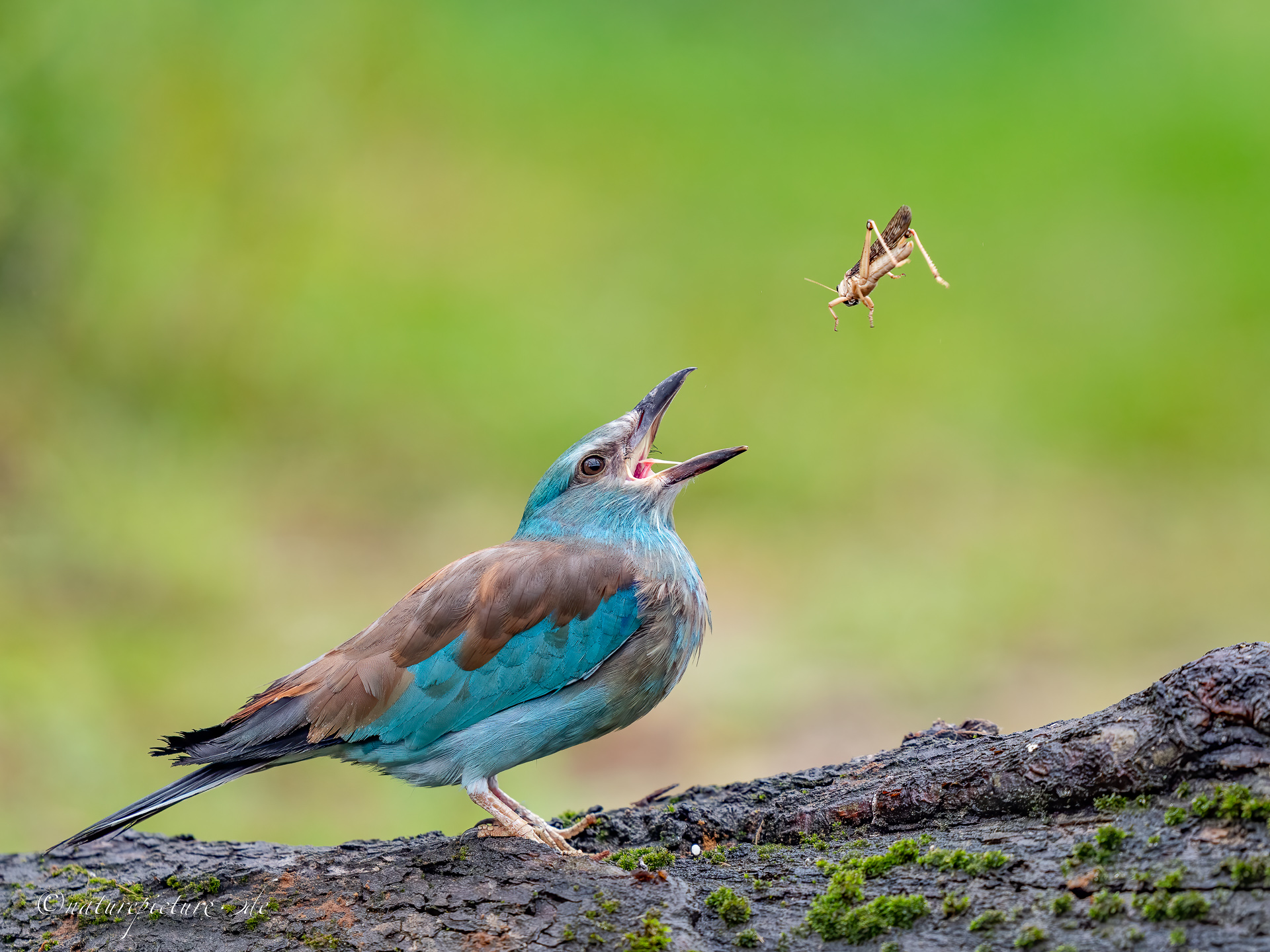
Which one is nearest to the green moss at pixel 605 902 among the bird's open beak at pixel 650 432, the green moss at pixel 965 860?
the green moss at pixel 965 860

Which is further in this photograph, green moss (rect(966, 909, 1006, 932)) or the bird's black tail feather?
the bird's black tail feather

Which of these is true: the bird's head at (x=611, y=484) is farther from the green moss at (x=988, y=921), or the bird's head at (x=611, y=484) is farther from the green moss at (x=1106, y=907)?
the green moss at (x=1106, y=907)

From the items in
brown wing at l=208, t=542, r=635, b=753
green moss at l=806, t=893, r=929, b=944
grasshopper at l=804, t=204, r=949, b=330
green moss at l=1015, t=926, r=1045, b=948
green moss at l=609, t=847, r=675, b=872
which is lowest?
green moss at l=1015, t=926, r=1045, b=948

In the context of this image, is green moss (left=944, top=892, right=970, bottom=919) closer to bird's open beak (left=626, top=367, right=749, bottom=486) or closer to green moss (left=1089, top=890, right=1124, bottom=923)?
green moss (left=1089, top=890, right=1124, bottom=923)

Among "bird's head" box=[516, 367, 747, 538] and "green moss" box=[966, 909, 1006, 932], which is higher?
"bird's head" box=[516, 367, 747, 538]

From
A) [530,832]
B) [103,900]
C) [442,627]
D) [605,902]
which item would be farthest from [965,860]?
[103,900]

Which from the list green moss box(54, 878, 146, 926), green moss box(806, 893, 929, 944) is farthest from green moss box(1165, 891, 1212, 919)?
green moss box(54, 878, 146, 926)
